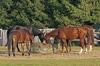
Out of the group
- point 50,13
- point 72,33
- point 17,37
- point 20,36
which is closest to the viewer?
point 17,37

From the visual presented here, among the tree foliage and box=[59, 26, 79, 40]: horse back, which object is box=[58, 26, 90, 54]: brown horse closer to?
box=[59, 26, 79, 40]: horse back

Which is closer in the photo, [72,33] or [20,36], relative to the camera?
[20,36]

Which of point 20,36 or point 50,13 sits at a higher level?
point 50,13

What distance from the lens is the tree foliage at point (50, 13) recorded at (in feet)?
130

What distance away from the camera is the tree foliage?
3966 cm

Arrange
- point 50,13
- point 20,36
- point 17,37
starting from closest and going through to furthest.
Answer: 1. point 17,37
2. point 20,36
3. point 50,13

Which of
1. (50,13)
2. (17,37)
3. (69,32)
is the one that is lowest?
(17,37)

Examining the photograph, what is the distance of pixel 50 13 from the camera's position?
41.4 m

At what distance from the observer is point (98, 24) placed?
4081 centimetres

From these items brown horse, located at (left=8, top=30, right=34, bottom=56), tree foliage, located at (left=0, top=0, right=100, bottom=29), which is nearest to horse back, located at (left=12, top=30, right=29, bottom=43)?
brown horse, located at (left=8, top=30, right=34, bottom=56)

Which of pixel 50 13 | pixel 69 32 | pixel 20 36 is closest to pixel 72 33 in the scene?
pixel 69 32

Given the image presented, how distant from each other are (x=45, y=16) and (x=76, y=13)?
139 inches

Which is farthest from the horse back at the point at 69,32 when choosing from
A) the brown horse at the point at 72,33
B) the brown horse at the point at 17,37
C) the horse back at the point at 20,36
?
the horse back at the point at 20,36

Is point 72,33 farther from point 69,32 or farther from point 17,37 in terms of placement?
point 17,37
